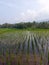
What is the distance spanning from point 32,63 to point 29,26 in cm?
5793

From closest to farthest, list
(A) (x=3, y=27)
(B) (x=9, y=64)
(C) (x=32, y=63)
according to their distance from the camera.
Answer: (B) (x=9, y=64), (C) (x=32, y=63), (A) (x=3, y=27)

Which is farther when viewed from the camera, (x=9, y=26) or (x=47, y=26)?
(x=9, y=26)

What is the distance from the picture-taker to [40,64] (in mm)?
7898

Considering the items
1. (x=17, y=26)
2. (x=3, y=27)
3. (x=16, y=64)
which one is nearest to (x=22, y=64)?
(x=16, y=64)

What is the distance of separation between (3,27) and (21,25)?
6690 mm

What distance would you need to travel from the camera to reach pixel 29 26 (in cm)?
6612

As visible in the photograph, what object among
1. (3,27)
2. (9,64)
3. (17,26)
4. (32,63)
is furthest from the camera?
(3,27)

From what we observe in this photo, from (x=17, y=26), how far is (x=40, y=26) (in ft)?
25.6

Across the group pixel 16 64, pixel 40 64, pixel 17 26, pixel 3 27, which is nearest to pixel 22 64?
pixel 16 64

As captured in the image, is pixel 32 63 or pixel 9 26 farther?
pixel 9 26

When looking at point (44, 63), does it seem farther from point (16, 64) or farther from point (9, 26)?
point (9, 26)

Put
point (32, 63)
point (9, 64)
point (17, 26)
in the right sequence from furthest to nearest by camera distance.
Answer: point (17, 26), point (32, 63), point (9, 64)

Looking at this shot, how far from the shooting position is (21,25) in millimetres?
62031

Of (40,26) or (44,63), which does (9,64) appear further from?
(40,26)
